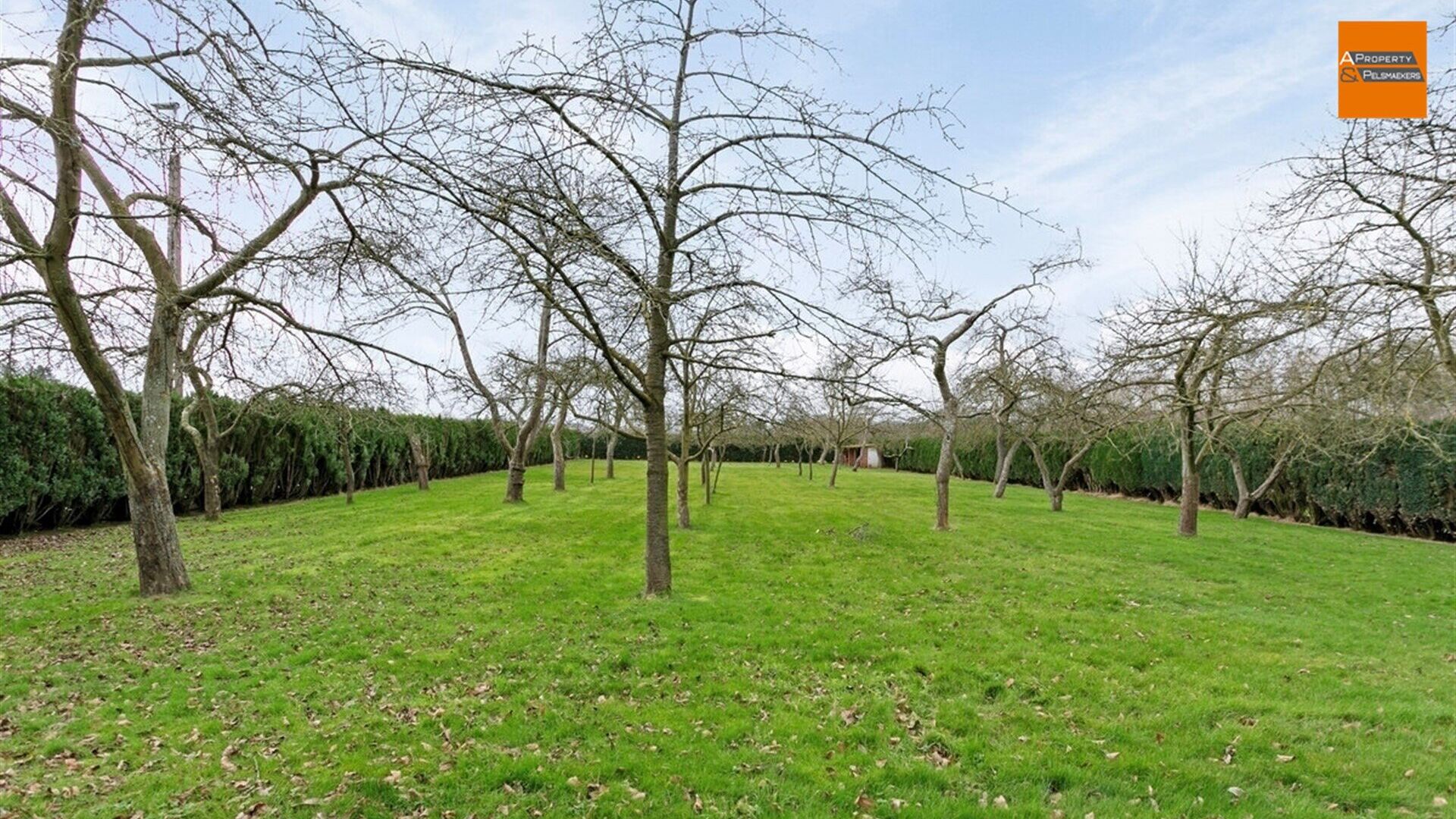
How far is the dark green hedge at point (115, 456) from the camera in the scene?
11.2 meters

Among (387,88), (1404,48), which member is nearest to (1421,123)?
(1404,48)

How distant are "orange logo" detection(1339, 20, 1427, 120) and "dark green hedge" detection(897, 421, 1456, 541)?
5.60 meters

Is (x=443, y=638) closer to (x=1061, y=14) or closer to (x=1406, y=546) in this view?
(x=1061, y=14)

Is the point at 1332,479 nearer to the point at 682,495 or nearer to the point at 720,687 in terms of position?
the point at 682,495

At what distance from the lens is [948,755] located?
3.86 meters

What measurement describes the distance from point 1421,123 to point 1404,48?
47.4 inches

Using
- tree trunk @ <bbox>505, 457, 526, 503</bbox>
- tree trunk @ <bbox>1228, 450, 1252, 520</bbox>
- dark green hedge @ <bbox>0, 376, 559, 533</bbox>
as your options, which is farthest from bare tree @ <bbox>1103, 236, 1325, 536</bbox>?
tree trunk @ <bbox>505, 457, 526, 503</bbox>

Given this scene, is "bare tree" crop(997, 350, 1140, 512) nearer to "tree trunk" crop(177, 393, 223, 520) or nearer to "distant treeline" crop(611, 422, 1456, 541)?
"distant treeline" crop(611, 422, 1456, 541)

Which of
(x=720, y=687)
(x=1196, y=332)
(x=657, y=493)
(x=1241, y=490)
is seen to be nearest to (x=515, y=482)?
(x=657, y=493)

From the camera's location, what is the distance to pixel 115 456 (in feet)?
42.1

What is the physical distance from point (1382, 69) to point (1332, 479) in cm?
1449

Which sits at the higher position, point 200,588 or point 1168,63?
point 1168,63

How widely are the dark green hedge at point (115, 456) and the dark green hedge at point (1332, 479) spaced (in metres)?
17.4

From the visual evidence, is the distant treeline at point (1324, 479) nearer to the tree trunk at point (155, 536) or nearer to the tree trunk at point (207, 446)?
the tree trunk at point (155, 536)
